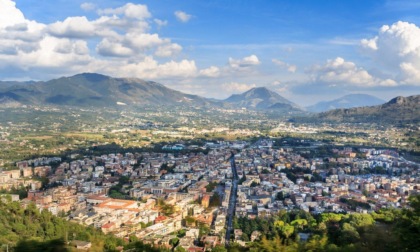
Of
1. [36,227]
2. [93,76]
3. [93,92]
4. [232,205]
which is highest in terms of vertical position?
[93,76]

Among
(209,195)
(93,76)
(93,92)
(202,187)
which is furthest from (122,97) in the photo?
(209,195)

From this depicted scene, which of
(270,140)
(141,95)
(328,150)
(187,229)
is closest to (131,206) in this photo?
(187,229)

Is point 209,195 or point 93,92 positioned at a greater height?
point 93,92

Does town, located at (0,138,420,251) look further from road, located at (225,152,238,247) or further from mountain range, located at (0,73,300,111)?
mountain range, located at (0,73,300,111)

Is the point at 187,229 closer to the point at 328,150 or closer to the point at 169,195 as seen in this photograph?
the point at 169,195

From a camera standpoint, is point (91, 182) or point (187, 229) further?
point (91, 182)

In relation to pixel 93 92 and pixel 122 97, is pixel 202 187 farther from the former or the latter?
pixel 122 97

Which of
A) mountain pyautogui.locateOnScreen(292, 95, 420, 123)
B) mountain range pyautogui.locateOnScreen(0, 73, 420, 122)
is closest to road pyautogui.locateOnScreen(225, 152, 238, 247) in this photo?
mountain pyautogui.locateOnScreen(292, 95, 420, 123)
